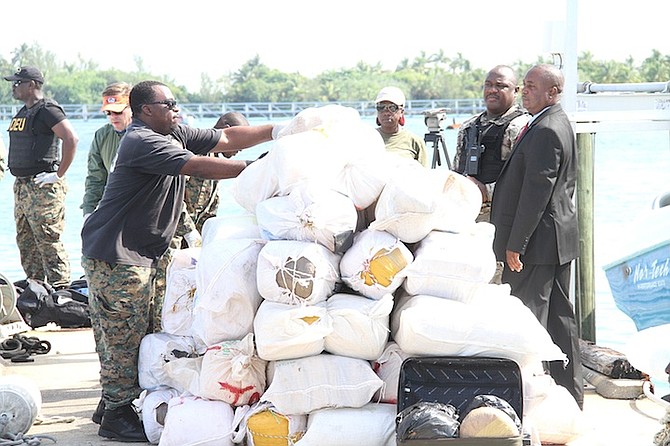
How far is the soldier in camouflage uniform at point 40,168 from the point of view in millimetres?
9820

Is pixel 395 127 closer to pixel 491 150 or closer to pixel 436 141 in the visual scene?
pixel 436 141

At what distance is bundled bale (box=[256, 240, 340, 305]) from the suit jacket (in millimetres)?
1488

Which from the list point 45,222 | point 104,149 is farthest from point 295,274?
point 45,222

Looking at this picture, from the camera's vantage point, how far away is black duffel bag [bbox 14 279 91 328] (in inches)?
345

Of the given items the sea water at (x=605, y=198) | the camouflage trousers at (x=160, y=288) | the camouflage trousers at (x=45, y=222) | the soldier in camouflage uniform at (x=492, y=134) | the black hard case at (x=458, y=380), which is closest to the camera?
the black hard case at (x=458, y=380)

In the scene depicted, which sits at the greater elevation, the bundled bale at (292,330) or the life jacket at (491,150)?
the life jacket at (491,150)

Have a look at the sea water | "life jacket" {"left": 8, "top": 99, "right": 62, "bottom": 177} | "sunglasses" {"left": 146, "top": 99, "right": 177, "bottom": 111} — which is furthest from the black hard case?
"life jacket" {"left": 8, "top": 99, "right": 62, "bottom": 177}

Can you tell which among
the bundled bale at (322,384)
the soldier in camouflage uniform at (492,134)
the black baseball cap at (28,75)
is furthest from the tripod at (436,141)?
the bundled bale at (322,384)

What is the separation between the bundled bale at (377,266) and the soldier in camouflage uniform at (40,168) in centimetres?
524

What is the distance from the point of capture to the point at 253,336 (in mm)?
5242

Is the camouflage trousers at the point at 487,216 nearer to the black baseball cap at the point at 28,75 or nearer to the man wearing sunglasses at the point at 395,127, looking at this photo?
the man wearing sunglasses at the point at 395,127

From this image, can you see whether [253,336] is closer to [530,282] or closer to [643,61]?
[530,282]

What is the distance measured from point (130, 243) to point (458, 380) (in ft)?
6.20

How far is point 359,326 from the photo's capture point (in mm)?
4961
